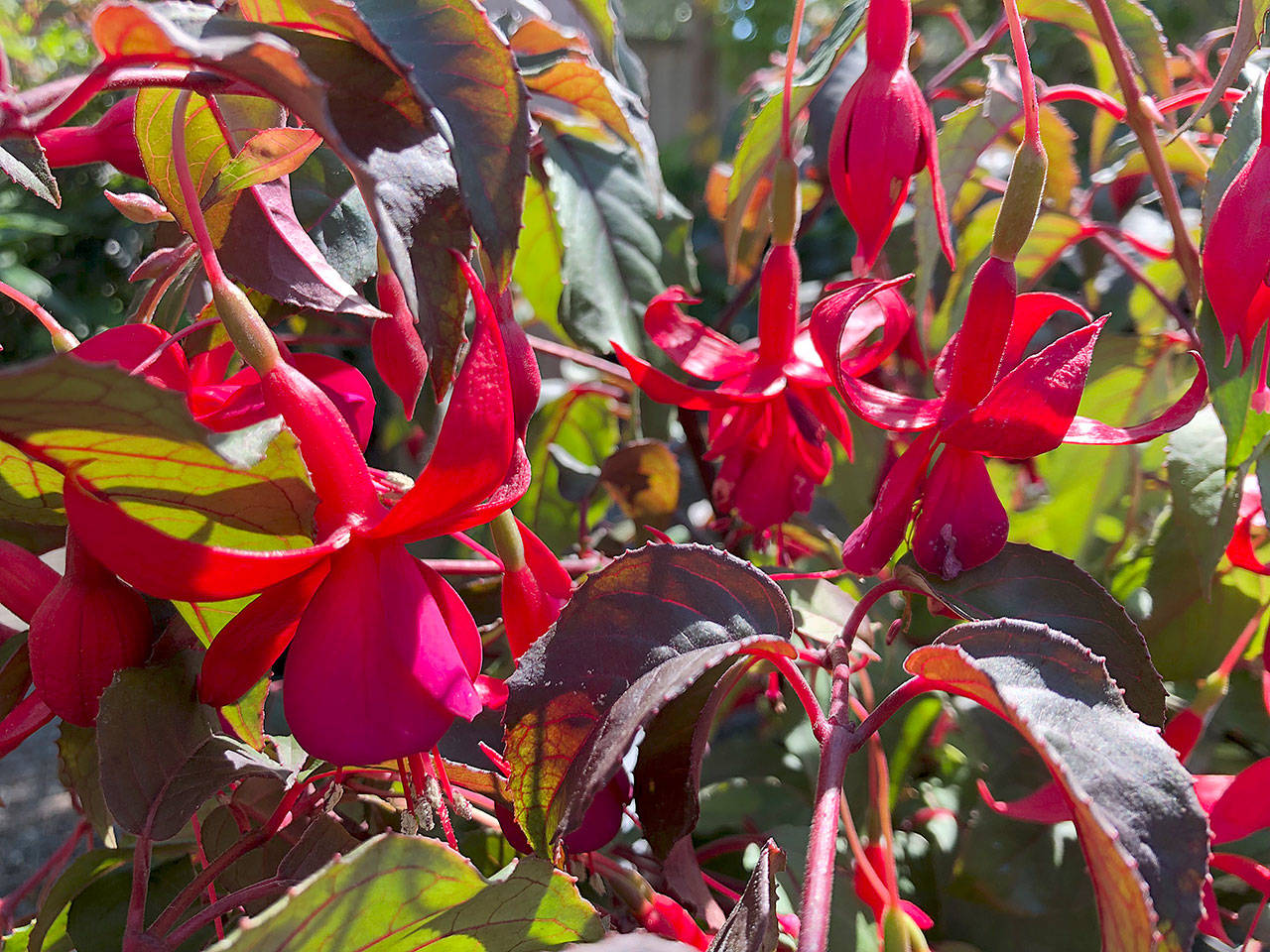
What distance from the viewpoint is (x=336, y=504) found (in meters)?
0.24

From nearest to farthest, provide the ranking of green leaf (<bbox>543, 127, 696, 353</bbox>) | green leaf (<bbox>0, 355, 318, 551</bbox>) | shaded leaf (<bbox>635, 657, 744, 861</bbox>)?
green leaf (<bbox>0, 355, 318, 551</bbox>) → shaded leaf (<bbox>635, 657, 744, 861</bbox>) → green leaf (<bbox>543, 127, 696, 353</bbox>)

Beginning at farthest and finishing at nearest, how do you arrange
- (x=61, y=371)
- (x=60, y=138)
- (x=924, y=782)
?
(x=924, y=782), (x=60, y=138), (x=61, y=371)

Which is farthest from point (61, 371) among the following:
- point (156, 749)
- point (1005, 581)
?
point (1005, 581)

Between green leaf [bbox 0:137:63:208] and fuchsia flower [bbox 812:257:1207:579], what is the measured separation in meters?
0.22

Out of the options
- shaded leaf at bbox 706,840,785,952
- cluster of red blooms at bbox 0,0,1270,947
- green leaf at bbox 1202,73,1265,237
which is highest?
green leaf at bbox 1202,73,1265,237

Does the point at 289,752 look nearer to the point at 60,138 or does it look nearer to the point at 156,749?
the point at 156,749

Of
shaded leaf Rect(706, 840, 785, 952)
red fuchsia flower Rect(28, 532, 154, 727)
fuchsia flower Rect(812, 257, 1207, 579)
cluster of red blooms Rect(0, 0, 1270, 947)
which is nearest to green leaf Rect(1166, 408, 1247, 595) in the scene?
cluster of red blooms Rect(0, 0, 1270, 947)

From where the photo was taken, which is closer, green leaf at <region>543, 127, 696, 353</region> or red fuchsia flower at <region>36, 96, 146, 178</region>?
red fuchsia flower at <region>36, 96, 146, 178</region>

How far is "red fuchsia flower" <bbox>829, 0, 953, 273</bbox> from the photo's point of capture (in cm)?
33

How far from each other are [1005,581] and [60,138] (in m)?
0.31

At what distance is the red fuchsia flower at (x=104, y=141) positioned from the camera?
309mm

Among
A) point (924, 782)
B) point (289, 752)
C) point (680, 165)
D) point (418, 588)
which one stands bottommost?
point (680, 165)

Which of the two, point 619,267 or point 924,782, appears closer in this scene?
point 619,267

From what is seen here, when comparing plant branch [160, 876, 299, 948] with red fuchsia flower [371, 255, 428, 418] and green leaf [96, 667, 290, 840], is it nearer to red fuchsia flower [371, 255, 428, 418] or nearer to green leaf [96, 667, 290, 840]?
green leaf [96, 667, 290, 840]
